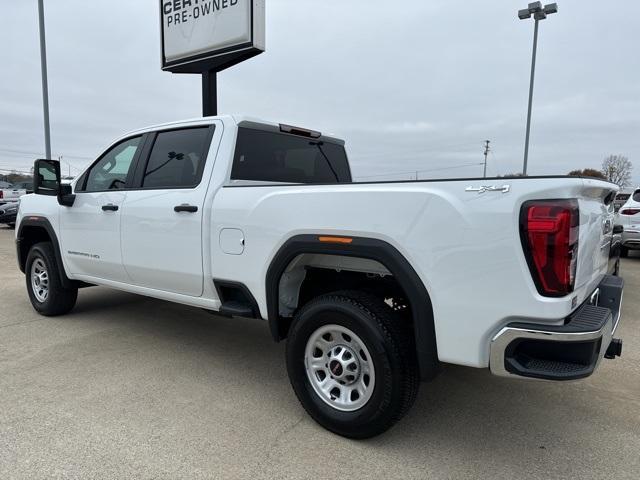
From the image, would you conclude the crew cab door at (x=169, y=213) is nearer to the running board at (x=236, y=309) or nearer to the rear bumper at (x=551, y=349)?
the running board at (x=236, y=309)

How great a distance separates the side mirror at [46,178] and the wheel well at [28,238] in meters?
0.98

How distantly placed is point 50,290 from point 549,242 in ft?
16.4

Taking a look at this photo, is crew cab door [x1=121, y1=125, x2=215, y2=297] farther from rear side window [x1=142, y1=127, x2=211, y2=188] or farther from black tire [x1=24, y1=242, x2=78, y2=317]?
black tire [x1=24, y1=242, x2=78, y2=317]

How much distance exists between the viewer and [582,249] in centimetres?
233

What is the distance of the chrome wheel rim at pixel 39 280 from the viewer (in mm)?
5250

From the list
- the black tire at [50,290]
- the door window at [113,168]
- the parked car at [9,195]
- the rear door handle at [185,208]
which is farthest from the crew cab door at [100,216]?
the parked car at [9,195]

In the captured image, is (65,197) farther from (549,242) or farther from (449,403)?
(549,242)

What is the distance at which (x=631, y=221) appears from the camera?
10070mm

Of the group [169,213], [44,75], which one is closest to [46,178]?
[169,213]

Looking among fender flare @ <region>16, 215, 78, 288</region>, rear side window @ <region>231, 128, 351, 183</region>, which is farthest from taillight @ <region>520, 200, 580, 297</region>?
fender flare @ <region>16, 215, 78, 288</region>

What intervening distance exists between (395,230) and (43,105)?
53.2 feet

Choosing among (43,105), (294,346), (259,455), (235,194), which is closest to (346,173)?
(235,194)

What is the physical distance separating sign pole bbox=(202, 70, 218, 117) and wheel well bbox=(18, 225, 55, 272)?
3.46 m

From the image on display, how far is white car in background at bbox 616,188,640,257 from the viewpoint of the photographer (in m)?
9.84
